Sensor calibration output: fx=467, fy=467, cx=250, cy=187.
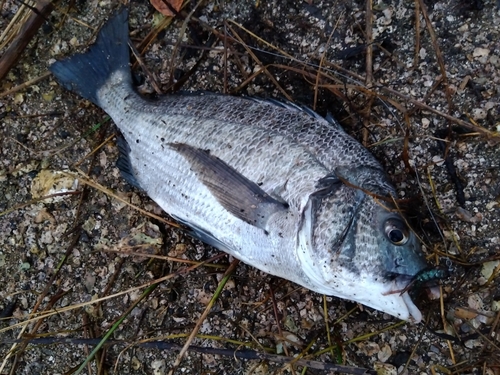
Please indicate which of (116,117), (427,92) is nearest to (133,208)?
(116,117)

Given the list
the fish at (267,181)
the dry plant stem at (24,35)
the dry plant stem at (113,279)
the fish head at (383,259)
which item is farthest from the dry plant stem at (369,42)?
the dry plant stem at (24,35)

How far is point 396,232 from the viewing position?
194 centimetres

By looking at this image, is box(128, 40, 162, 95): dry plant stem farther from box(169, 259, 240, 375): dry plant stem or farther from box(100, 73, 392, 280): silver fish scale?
box(169, 259, 240, 375): dry plant stem

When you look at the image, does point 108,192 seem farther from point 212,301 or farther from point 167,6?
point 167,6

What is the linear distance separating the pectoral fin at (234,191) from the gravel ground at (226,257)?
56 centimetres

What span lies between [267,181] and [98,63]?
130cm

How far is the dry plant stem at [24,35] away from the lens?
2.94 metres

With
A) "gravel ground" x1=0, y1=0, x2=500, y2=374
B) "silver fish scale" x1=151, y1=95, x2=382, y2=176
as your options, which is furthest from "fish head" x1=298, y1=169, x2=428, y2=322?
"gravel ground" x1=0, y1=0, x2=500, y2=374

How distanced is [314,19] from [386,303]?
167 centimetres

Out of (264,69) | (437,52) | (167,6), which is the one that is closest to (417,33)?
(437,52)

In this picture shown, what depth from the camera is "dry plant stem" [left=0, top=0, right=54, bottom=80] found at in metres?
2.94

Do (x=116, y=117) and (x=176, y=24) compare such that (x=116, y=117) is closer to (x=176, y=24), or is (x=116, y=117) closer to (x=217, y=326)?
(x=176, y=24)

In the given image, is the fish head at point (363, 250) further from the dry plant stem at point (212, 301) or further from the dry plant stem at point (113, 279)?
the dry plant stem at point (113, 279)

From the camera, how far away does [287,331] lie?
2.65 meters
